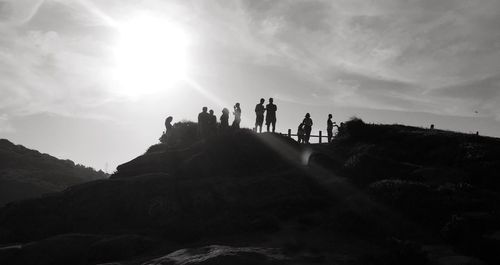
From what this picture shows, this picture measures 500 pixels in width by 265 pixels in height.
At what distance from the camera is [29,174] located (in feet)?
192

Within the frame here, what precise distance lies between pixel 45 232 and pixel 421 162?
19.1 metres

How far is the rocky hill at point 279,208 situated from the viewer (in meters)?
14.1

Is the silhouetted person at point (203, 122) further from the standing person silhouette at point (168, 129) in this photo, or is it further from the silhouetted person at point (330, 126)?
the silhouetted person at point (330, 126)

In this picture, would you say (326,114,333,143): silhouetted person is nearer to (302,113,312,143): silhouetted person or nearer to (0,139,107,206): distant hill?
(302,113,312,143): silhouetted person

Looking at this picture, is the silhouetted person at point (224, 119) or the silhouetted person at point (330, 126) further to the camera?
the silhouetted person at point (330, 126)

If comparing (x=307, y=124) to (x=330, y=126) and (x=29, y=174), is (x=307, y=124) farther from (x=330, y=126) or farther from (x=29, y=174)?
(x=29, y=174)

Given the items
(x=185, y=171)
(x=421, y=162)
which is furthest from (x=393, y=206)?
(x=185, y=171)

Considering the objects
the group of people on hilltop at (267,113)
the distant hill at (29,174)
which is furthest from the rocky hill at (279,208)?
the distant hill at (29,174)

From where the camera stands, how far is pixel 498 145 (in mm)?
23984

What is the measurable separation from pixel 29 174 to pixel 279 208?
1949 inches

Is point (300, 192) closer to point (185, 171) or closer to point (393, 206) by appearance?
point (393, 206)

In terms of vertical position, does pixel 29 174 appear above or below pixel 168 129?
below

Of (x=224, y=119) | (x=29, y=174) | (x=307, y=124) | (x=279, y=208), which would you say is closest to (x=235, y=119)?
(x=224, y=119)

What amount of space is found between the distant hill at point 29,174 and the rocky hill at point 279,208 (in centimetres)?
3333
